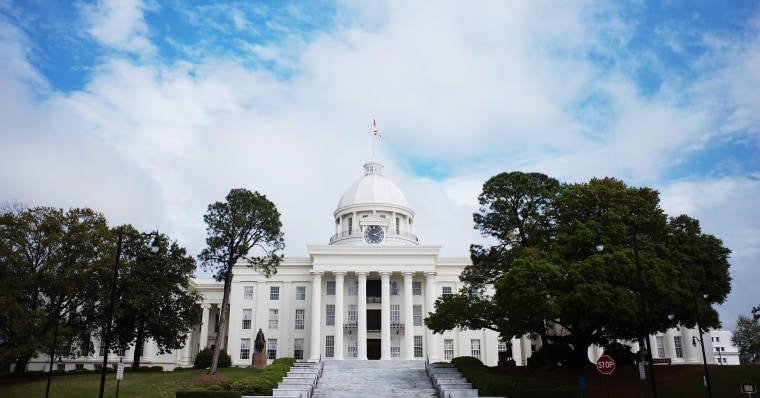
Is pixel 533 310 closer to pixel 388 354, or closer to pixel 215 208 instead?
pixel 215 208

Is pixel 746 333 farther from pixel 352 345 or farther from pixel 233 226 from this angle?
pixel 233 226

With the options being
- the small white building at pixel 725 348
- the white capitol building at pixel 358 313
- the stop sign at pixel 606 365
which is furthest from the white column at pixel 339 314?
the small white building at pixel 725 348

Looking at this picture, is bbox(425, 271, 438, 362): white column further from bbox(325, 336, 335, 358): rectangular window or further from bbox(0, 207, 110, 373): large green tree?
bbox(0, 207, 110, 373): large green tree

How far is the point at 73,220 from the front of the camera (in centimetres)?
3938

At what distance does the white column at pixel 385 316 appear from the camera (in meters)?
54.6

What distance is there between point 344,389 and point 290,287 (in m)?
27.2

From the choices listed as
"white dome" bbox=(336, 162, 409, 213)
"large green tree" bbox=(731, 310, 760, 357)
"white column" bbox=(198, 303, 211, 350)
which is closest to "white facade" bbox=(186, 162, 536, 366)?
"white column" bbox=(198, 303, 211, 350)

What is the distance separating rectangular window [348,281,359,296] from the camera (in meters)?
59.8

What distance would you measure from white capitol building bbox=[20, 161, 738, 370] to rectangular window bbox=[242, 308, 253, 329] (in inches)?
3.9

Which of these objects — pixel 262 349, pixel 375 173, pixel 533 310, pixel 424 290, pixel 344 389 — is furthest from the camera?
pixel 375 173

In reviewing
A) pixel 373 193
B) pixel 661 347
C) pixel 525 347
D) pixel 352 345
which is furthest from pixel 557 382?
pixel 373 193

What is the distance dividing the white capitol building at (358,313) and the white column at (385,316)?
9 centimetres

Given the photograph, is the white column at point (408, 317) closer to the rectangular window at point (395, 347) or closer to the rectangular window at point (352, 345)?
the rectangular window at point (395, 347)

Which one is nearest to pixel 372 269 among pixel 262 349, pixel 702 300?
pixel 262 349
